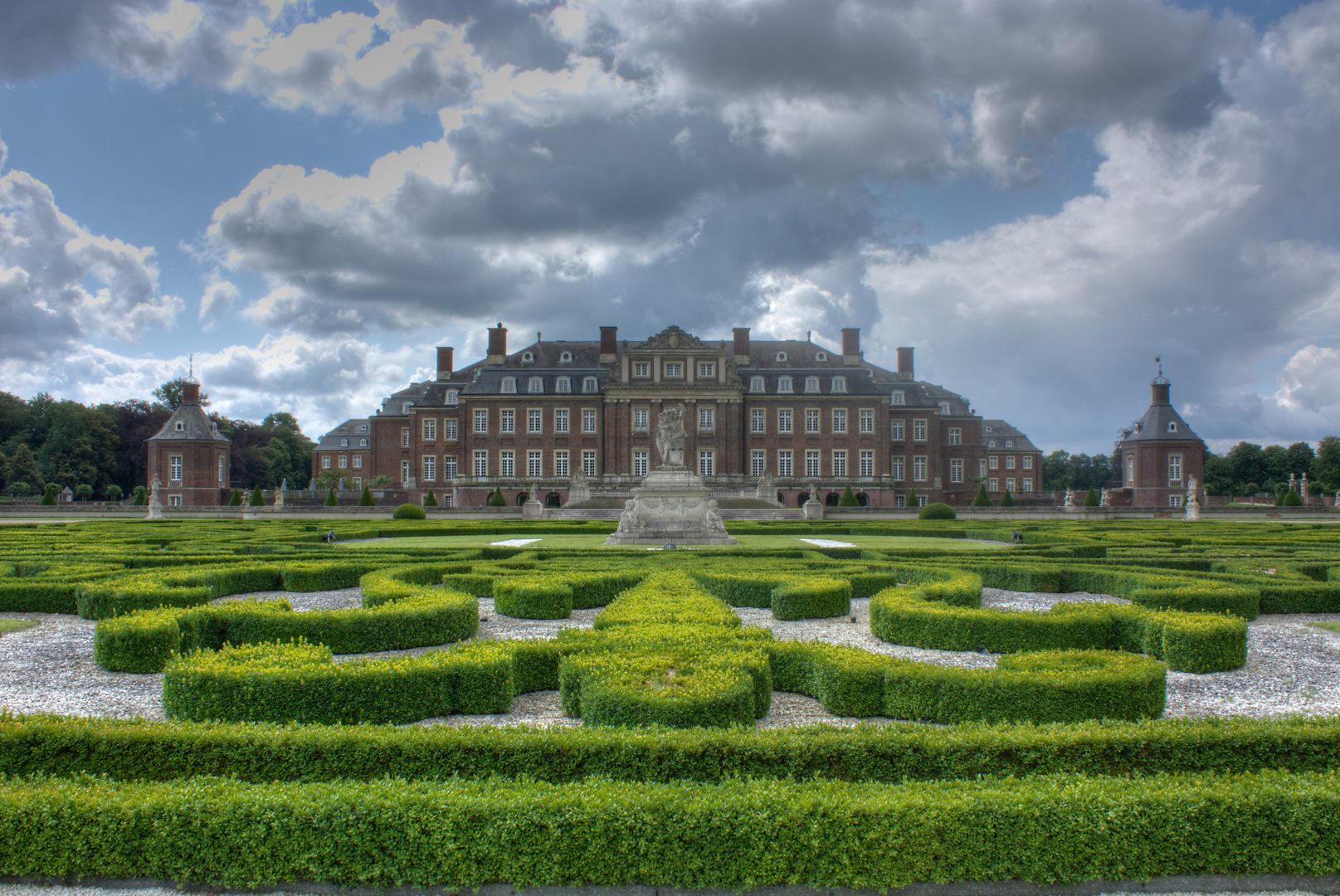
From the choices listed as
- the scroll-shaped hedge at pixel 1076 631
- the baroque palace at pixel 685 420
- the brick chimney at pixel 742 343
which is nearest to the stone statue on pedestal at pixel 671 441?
the scroll-shaped hedge at pixel 1076 631

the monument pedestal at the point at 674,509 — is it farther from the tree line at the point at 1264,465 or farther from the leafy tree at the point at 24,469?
the tree line at the point at 1264,465

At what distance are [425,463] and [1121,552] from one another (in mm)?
47618

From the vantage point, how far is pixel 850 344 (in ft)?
186

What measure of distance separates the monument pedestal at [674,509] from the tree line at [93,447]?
160 ft

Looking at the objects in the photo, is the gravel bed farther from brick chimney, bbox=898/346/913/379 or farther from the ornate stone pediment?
brick chimney, bbox=898/346/913/379

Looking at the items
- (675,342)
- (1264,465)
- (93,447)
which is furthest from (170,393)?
(1264,465)

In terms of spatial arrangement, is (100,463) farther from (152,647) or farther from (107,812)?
(107,812)

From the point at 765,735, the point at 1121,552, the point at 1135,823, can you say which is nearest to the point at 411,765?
the point at 765,735

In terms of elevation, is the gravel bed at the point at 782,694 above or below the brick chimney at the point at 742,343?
below

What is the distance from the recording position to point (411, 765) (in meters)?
4.43

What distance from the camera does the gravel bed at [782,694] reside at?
6230mm

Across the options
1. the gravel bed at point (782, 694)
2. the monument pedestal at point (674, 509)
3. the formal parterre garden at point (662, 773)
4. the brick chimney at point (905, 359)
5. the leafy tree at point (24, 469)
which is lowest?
the gravel bed at point (782, 694)

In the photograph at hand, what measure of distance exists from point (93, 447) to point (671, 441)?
61427mm

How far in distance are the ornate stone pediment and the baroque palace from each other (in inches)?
3.2
